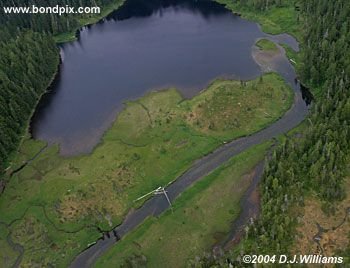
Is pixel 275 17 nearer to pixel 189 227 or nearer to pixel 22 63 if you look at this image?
pixel 22 63

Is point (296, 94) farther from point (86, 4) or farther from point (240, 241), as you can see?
point (86, 4)

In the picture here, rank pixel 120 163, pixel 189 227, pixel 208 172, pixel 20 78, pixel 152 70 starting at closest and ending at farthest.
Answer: pixel 189 227, pixel 208 172, pixel 120 163, pixel 20 78, pixel 152 70

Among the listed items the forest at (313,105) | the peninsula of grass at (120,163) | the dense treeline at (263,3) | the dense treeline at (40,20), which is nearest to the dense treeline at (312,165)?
the forest at (313,105)

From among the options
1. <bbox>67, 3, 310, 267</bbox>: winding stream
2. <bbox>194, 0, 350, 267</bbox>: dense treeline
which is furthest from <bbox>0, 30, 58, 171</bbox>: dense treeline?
<bbox>194, 0, 350, 267</bbox>: dense treeline

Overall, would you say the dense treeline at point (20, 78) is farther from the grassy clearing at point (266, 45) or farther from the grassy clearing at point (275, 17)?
the grassy clearing at point (275, 17)

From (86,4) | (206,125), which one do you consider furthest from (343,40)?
(86,4)

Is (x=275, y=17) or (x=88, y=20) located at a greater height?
(x=88, y=20)

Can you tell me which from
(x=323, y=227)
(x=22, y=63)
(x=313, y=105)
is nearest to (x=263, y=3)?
(x=313, y=105)
